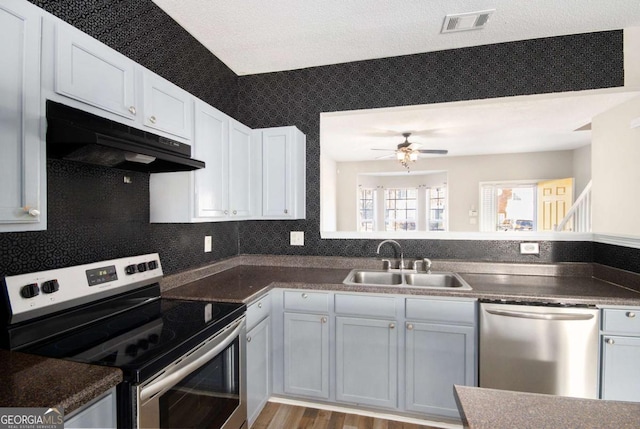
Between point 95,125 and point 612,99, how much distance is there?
3.94 meters

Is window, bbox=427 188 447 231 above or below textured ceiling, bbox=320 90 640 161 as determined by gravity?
below

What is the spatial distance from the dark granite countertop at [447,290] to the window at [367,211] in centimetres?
446

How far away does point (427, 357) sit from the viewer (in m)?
1.90

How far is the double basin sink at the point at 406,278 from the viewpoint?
229 cm

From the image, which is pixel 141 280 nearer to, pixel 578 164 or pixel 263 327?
pixel 263 327

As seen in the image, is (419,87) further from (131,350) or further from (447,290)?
(131,350)

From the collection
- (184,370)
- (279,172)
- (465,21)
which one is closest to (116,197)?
(184,370)

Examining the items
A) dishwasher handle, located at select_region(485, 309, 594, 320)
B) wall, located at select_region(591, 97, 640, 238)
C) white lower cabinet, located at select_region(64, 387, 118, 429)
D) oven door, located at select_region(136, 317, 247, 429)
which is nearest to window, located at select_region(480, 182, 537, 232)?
wall, located at select_region(591, 97, 640, 238)

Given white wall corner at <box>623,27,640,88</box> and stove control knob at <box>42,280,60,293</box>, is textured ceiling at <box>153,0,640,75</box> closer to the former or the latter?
white wall corner at <box>623,27,640,88</box>

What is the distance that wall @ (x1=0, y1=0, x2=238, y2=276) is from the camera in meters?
1.29

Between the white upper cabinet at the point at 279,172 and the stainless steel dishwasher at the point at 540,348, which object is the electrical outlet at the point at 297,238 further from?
the stainless steel dishwasher at the point at 540,348

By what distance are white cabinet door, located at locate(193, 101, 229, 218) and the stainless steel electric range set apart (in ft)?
1.51

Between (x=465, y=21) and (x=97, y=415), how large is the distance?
275cm

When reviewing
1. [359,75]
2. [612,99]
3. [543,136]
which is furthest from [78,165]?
[543,136]
